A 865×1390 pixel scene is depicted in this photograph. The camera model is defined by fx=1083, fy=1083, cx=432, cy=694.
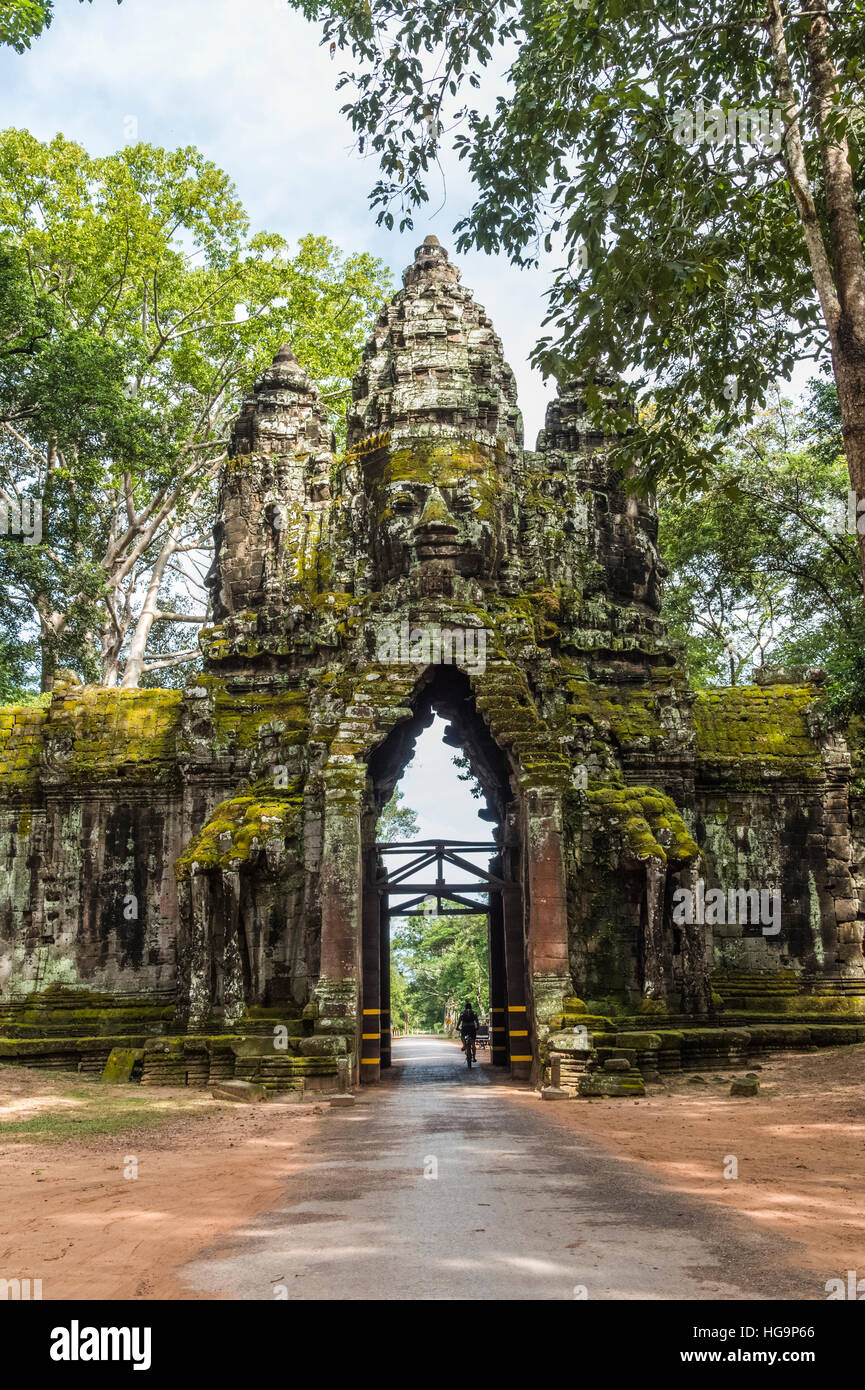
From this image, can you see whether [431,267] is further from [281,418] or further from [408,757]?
[408,757]

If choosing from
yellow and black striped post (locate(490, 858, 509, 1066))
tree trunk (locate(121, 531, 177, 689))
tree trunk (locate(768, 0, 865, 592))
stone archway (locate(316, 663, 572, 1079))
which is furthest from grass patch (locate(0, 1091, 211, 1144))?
tree trunk (locate(121, 531, 177, 689))

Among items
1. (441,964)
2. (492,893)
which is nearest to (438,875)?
(492,893)

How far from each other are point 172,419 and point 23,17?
13985mm

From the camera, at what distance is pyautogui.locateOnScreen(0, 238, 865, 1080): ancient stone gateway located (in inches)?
628

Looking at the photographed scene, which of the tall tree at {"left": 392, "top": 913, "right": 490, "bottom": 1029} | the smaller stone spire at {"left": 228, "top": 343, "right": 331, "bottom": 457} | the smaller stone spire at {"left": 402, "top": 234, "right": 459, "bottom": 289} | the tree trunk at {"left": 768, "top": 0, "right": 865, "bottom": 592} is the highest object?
the smaller stone spire at {"left": 402, "top": 234, "right": 459, "bottom": 289}

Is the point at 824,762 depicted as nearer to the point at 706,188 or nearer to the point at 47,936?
the point at 706,188

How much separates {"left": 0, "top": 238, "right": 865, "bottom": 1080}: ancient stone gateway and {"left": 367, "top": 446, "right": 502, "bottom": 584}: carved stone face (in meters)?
0.06

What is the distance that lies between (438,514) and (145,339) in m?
15.5

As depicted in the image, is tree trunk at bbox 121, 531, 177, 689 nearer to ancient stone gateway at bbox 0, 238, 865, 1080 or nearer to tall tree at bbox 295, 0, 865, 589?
ancient stone gateway at bbox 0, 238, 865, 1080

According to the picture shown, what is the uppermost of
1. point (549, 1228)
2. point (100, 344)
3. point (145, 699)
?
point (100, 344)

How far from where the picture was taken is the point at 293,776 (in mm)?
17141

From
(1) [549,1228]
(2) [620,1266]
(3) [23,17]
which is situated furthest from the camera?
(3) [23,17]
